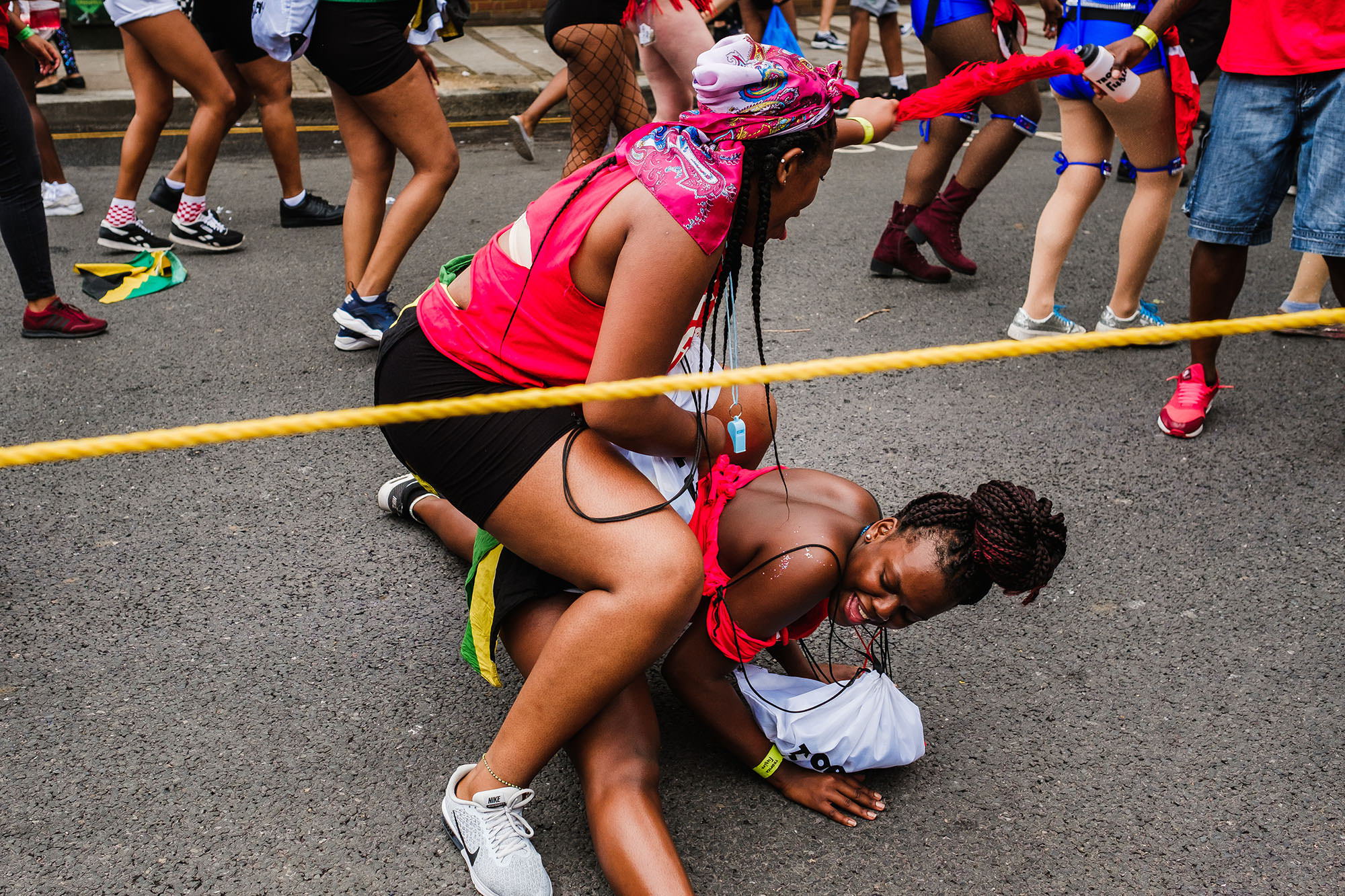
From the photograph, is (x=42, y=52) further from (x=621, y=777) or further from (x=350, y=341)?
(x=621, y=777)

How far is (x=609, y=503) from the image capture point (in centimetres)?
184

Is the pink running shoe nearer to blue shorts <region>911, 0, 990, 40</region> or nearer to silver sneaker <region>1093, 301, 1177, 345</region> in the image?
silver sneaker <region>1093, 301, 1177, 345</region>

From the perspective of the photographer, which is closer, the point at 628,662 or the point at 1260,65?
the point at 628,662

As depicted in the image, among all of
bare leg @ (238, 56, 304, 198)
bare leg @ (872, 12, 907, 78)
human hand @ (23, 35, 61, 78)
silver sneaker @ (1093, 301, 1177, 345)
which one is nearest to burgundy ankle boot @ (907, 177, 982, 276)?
silver sneaker @ (1093, 301, 1177, 345)

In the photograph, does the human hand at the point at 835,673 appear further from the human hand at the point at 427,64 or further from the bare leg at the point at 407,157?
the human hand at the point at 427,64

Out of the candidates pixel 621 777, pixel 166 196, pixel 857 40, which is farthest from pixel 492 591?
pixel 857 40

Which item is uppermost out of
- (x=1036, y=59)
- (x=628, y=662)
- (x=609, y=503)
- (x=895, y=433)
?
(x=1036, y=59)

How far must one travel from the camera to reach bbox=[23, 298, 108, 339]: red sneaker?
3.86 metres

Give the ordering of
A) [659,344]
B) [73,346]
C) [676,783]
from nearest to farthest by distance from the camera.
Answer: [659,344] < [676,783] < [73,346]

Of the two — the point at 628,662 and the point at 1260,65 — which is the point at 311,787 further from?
the point at 1260,65

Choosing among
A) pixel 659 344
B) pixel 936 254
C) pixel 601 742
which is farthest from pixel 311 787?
pixel 936 254

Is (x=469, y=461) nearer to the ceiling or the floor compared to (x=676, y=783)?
nearer to the ceiling

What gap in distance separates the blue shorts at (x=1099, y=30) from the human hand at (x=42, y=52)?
163 inches

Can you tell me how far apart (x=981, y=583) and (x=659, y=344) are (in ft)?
2.28
